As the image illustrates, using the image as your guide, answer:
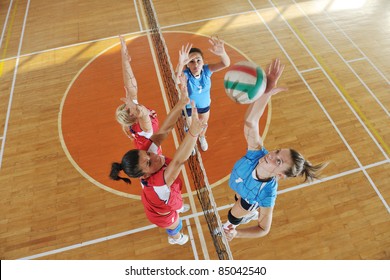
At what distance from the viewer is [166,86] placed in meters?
7.00

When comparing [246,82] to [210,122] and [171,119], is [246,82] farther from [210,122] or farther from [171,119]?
[210,122]

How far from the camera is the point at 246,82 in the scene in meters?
3.27

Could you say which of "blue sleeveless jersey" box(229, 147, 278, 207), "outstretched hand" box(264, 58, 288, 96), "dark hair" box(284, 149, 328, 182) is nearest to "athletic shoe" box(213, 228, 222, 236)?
"blue sleeveless jersey" box(229, 147, 278, 207)

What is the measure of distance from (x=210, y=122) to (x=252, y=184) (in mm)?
3286

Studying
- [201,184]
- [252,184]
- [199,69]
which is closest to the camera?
[252,184]

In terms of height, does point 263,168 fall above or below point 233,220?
above

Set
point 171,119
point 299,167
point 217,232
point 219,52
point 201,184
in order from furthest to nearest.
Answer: point 201,184 → point 217,232 → point 219,52 → point 171,119 → point 299,167

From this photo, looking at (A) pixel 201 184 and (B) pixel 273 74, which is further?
(A) pixel 201 184

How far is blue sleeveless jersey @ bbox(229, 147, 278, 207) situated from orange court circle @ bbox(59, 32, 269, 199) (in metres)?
2.08

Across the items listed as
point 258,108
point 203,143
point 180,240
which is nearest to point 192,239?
point 180,240

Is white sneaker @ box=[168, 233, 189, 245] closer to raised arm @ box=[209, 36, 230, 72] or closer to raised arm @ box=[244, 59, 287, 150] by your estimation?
raised arm @ box=[244, 59, 287, 150]

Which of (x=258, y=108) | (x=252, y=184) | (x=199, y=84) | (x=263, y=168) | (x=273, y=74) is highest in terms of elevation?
(x=273, y=74)

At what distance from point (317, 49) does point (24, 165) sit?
7.93 metres

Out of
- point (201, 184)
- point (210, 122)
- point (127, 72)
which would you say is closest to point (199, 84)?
point (127, 72)
